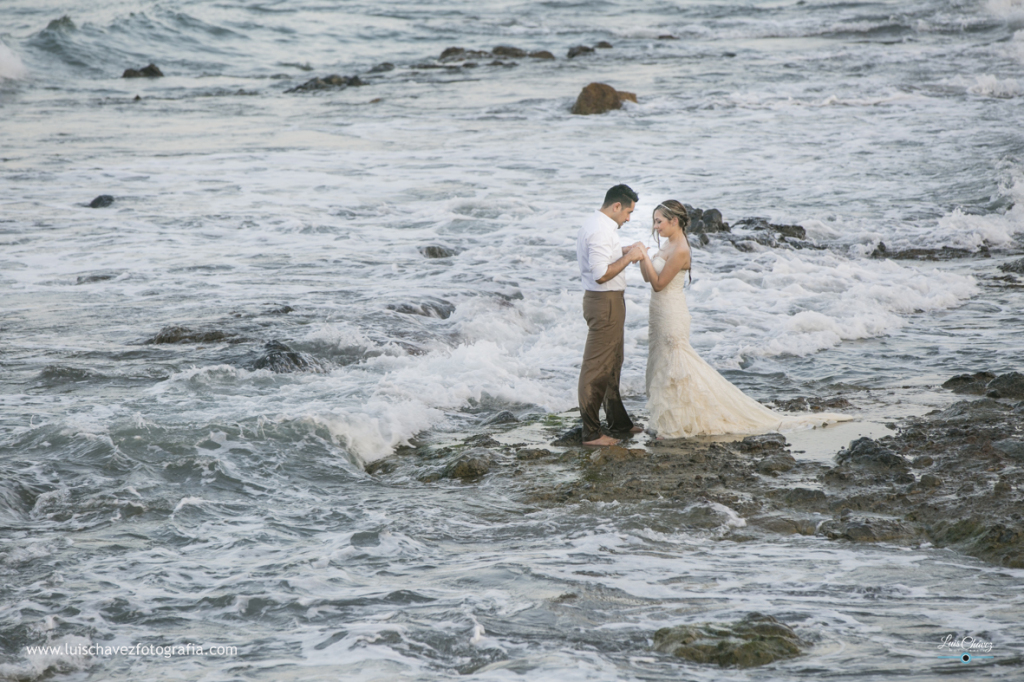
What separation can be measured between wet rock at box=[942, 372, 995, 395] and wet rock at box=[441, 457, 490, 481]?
13.8ft

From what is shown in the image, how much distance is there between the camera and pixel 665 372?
296 inches

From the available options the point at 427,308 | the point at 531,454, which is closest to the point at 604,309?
the point at 531,454

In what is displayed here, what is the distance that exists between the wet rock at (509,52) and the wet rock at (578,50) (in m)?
1.93

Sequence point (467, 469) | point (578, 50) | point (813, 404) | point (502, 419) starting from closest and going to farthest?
point (467, 469)
point (813, 404)
point (502, 419)
point (578, 50)

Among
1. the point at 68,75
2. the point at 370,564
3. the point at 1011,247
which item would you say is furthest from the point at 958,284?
the point at 68,75

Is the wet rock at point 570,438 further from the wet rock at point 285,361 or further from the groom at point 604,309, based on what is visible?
the wet rock at point 285,361

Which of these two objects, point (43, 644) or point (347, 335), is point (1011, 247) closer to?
point (347, 335)

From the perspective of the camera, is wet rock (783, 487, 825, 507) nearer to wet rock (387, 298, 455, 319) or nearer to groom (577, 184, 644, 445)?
groom (577, 184, 644, 445)

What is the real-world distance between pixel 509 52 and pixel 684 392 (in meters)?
33.3

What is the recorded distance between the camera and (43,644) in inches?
178

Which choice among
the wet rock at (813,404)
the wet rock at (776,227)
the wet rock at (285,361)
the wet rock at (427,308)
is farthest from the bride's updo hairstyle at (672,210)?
the wet rock at (776,227)

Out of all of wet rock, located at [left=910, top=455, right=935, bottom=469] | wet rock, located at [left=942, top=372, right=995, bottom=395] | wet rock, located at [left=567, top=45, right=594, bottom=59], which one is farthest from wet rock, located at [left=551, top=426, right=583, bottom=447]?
wet rock, located at [left=567, top=45, right=594, bottom=59]

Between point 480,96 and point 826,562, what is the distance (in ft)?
84.1

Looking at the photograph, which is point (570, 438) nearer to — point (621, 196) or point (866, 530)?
point (621, 196)
